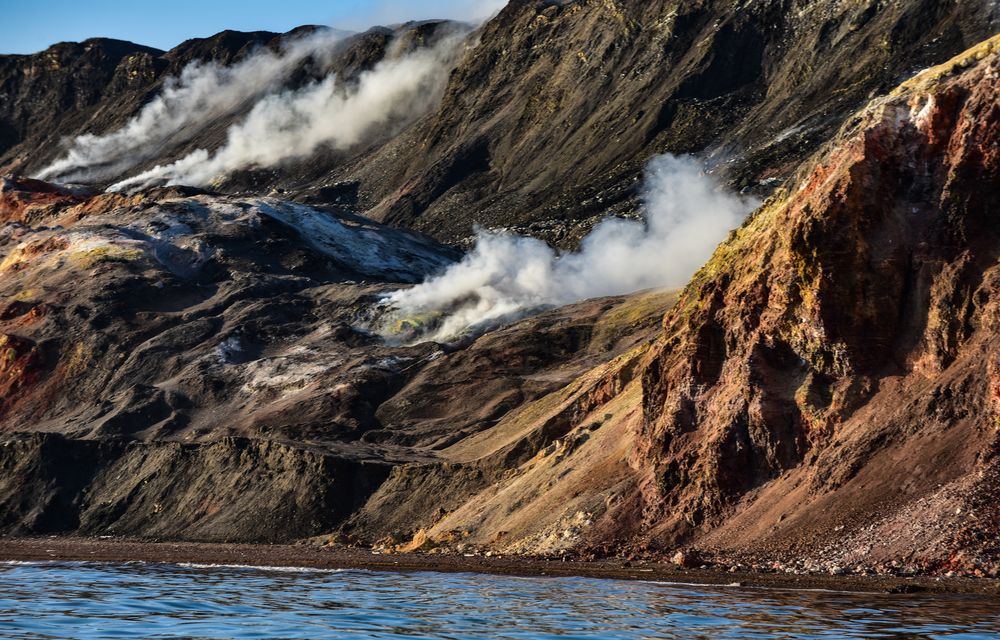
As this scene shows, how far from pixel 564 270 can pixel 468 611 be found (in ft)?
311

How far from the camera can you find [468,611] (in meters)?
35.2

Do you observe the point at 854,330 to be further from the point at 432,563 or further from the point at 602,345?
the point at 602,345

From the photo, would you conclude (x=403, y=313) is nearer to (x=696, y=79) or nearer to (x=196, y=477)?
(x=196, y=477)

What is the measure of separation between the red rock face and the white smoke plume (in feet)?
196

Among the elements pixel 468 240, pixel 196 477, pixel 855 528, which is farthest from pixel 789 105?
pixel 855 528

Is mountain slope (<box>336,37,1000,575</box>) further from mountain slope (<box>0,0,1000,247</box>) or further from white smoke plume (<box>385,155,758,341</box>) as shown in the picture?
mountain slope (<box>0,0,1000,247</box>)

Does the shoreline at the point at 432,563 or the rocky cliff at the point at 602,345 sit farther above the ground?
the rocky cliff at the point at 602,345

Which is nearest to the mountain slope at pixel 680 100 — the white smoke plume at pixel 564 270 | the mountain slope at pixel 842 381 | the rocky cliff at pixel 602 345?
the rocky cliff at pixel 602 345

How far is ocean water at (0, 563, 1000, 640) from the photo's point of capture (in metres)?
29.5

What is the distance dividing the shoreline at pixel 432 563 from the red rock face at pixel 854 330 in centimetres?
346

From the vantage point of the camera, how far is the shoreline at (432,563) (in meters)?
38.5

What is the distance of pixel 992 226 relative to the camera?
1880 inches

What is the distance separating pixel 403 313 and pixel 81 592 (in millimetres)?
77893

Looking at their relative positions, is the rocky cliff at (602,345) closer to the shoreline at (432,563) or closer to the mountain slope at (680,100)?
the mountain slope at (680,100)
